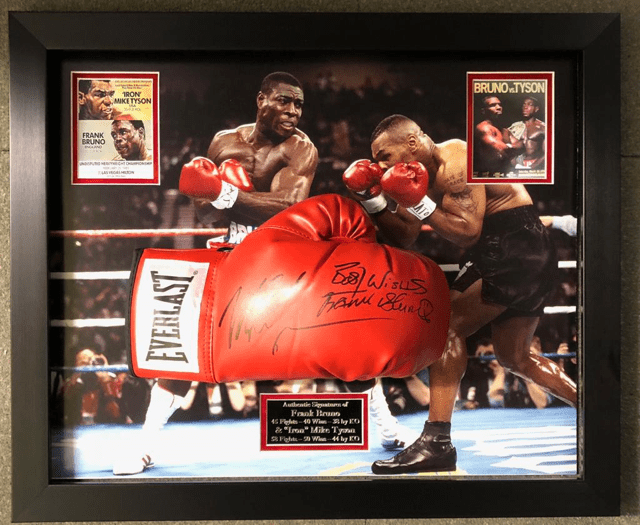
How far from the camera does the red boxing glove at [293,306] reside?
0.95 meters

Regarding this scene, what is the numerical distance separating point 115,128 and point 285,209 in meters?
0.38

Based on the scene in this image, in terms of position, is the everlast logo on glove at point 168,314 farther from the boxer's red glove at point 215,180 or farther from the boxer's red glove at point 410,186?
the boxer's red glove at point 410,186

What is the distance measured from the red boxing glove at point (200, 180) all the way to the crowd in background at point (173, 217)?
2 centimetres

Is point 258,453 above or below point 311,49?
below

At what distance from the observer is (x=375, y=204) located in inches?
44.3

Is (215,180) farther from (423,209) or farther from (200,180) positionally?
(423,209)

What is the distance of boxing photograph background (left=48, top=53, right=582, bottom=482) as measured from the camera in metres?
1.12

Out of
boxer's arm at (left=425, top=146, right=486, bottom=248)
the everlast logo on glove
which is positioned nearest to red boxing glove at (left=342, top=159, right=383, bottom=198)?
boxer's arm at (left=425, top=146, right=486, bottom=248)

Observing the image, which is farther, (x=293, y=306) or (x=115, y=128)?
(x=115, y=128)

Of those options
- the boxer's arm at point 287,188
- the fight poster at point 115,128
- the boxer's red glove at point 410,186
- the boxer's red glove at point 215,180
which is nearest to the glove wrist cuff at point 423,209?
the boxer's red glove at point 410,186

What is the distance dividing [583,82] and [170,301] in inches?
35.9

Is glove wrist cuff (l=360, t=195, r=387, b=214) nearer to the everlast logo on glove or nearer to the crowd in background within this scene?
the crowd in background

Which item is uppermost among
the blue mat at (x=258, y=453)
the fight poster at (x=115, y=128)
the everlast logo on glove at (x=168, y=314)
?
the fight poster at (x=115, y=128)

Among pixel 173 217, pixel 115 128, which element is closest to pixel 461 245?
pixel 173 217
